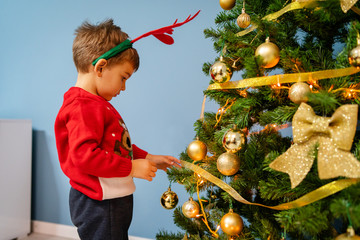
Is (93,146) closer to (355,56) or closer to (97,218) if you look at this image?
(97,218)

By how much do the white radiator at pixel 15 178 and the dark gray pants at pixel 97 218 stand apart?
0.92 m

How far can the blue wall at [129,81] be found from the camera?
1311mm

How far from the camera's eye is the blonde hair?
823 millimetres

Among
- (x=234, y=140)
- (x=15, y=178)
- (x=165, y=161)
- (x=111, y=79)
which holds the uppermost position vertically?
(x=111, y=79)

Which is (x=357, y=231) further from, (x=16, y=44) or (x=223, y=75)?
(x=16, y=44)

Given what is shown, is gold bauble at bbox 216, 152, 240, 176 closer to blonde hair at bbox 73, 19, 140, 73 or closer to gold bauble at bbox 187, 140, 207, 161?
gold bauble at bbox 187, 140, 207, 161

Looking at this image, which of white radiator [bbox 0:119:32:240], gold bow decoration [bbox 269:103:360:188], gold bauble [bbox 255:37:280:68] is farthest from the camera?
white radiator [bbox 0:119:32:240]

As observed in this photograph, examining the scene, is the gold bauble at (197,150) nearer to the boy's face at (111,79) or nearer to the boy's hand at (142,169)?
the boy's hand at (142,169)

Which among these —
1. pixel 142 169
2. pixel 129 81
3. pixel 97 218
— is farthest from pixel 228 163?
pixel 129 81

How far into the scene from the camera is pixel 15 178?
1.55 metres

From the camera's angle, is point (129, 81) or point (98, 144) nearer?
point (98, 144)

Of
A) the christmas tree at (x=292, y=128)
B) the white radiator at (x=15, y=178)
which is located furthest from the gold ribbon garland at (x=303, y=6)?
the white radiator at (x=15, y=178)

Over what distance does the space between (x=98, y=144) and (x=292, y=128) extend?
463 mm

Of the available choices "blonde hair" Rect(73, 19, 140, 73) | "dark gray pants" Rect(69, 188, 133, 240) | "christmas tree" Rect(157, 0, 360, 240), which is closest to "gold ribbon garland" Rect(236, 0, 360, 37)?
"christmas tree" Rect(157, 0, 360, 240)
